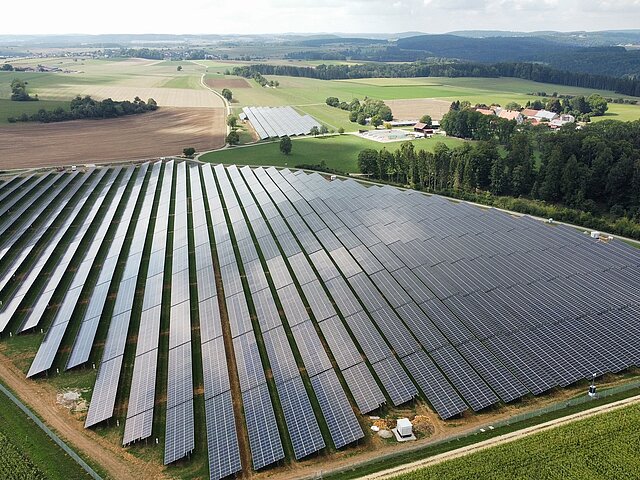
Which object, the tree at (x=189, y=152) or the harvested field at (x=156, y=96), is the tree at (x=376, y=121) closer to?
the tree at (x=189, y=152)

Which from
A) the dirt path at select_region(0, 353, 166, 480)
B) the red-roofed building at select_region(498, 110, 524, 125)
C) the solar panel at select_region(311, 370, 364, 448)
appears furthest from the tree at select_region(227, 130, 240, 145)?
the solar panel at select_region(311, 370, 364, 448)

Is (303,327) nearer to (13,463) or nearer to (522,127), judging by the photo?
(13,463)

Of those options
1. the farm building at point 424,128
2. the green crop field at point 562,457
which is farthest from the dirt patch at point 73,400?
the farm building at point 424,128

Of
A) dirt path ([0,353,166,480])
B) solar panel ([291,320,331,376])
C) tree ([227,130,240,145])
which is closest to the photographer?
dirt path ([0,353,166,480])

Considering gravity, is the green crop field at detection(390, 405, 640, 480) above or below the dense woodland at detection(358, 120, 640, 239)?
below

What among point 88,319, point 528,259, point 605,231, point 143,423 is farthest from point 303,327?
point 605,231

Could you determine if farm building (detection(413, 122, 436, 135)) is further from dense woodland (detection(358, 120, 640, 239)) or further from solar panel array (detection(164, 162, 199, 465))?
solar panel array (detection(164, 162, 199, 465))
